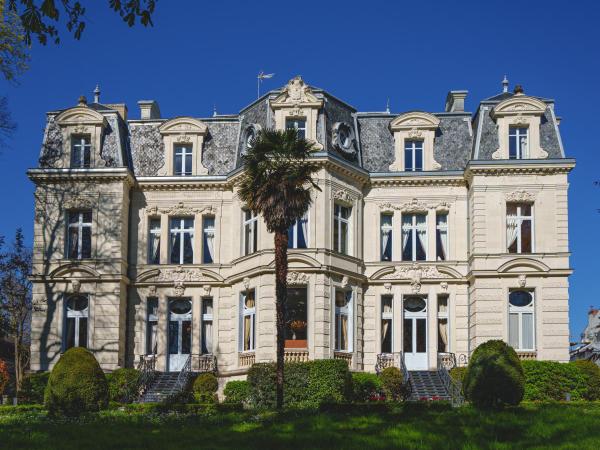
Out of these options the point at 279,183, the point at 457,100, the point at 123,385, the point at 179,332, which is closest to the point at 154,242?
the point at 179,332

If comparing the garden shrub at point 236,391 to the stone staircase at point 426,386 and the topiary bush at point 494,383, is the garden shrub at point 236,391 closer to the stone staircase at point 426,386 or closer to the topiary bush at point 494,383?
the stone staircase at point 426,386

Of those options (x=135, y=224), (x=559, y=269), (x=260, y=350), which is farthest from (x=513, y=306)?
(x=135, y=224)

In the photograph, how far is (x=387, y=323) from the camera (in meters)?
38.1

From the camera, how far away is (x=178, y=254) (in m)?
39.4

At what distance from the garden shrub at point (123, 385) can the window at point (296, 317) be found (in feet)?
20.0

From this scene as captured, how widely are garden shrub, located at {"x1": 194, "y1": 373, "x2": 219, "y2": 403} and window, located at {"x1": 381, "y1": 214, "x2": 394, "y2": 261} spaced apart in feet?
28.4

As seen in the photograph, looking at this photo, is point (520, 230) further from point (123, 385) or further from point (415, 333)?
point (123, 385)

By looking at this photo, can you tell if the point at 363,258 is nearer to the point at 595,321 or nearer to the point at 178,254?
the point at 178,254

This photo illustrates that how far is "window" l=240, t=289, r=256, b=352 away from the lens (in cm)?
3650

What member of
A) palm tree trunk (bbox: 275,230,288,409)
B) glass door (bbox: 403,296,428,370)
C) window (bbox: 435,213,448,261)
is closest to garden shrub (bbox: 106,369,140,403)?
palm tree trunk (bbox: 275,230,288,409)

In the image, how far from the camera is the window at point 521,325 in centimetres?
3641

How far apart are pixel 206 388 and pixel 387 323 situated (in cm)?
789

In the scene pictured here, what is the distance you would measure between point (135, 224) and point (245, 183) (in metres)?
9.79

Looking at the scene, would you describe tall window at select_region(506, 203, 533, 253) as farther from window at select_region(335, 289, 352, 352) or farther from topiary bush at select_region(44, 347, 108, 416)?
topiary bush at select_region(44, 347, 108, 416)
